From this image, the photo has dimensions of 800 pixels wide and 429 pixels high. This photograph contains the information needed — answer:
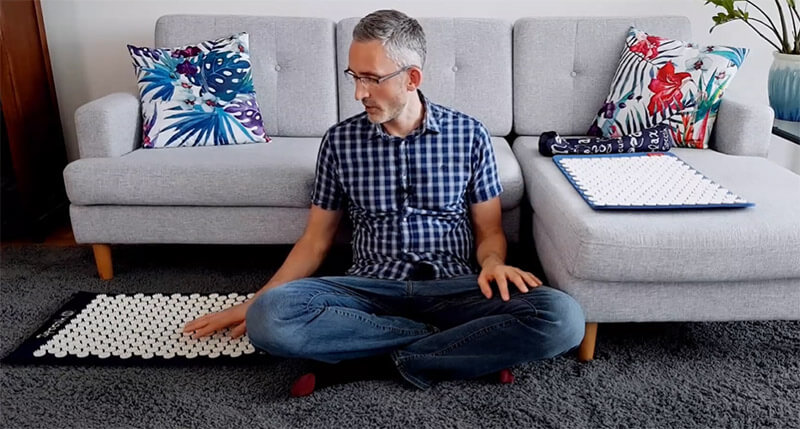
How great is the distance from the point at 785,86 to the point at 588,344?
132 cm

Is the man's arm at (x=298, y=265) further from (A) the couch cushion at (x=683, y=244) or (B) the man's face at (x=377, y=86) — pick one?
(A) the couch cushion at (x=683, y=244)

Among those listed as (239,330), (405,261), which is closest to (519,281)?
(405,261)

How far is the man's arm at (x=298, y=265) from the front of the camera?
1802 millimetres

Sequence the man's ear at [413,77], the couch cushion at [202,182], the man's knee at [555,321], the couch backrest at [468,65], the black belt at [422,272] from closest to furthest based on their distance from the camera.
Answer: the man's knee at [555,321]
the man's ear at [413,77]
the black belt at [422,272]
the couch cushion at [202,182]
the couch backrest at [468,65]

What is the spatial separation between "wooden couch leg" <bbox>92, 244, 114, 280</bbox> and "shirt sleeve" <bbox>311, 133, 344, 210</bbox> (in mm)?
824

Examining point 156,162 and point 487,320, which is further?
point 156,162

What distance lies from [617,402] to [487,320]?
1.19 feet

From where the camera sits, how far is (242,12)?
9.39 feet

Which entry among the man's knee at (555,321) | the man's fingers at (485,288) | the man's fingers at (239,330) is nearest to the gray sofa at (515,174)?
the man's knee at (555,321)

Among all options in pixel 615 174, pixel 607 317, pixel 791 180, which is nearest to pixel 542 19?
pixel 615 174

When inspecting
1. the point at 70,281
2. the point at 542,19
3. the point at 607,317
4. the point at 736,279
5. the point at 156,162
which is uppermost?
the point at 542,19

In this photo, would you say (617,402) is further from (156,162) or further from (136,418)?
(156,162)

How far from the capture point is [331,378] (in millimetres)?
1678

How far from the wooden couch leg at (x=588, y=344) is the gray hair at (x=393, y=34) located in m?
0.76
